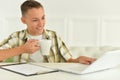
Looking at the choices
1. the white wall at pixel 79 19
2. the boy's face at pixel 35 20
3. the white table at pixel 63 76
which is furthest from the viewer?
the white wall at pixel 79 19

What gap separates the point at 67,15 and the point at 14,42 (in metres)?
1.68

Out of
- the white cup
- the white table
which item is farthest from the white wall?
the white table

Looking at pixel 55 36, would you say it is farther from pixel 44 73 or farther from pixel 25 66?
pixel 44 73

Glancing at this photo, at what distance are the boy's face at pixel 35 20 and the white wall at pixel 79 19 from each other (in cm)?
159

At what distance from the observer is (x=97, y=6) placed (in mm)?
3377

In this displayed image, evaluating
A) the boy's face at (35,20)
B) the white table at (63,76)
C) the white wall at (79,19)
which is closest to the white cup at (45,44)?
the white table at (63,76)

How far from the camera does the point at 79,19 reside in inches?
134

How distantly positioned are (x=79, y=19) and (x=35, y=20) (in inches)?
65.9

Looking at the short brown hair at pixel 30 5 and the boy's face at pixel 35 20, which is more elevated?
the short brown hair at pixel 30 5

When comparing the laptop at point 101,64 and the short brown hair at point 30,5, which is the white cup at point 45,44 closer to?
the laptop at point 101,64

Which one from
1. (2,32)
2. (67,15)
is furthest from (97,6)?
(2,32)

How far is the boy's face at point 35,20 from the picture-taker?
176 cm

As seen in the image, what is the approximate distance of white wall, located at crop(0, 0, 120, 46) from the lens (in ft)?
11.0

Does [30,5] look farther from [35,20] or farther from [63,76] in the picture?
[63,76]
